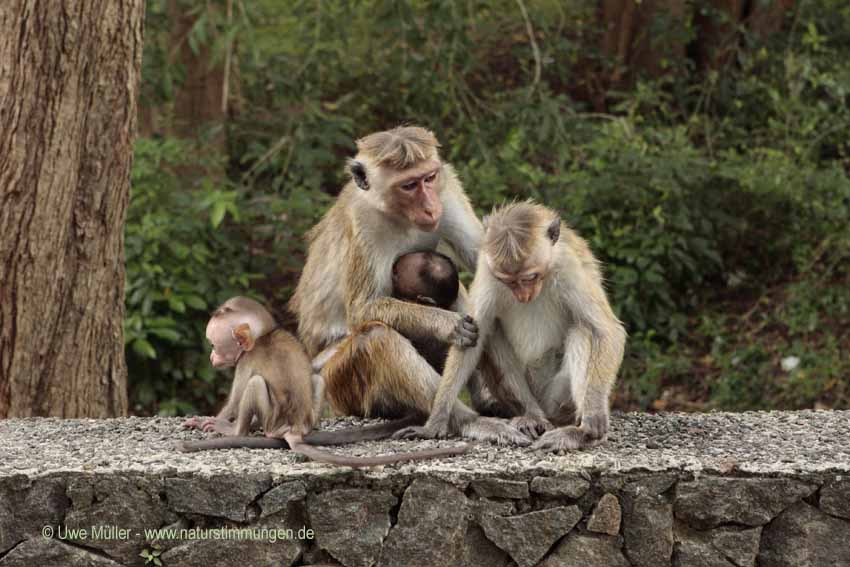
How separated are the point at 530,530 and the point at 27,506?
7.06 feet

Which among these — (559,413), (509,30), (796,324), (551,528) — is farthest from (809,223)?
(551,528)

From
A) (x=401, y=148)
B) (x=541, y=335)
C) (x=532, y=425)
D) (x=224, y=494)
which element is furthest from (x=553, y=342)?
(x=224, y=494)

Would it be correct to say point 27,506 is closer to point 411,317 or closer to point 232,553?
point 232,553

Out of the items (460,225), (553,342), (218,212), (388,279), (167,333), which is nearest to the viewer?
(553,342)

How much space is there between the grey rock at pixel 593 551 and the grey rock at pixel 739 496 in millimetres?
339

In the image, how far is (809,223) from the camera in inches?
492

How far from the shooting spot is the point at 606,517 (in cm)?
564

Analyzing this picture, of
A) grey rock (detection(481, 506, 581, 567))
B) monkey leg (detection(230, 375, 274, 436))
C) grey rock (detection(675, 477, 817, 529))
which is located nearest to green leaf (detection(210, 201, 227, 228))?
monkey leg (detection(230, 375, 274, 436))

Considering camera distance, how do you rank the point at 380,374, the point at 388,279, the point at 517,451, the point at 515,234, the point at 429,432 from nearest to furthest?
1. the point at 515,234
2. the point at 517,451
3. the point at 429,432
4. the point at 380,374
5. the point at 388,279

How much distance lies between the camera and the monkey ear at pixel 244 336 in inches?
242

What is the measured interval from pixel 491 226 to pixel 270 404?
1.33 meters

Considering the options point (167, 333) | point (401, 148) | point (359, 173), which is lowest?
point (167, 333)

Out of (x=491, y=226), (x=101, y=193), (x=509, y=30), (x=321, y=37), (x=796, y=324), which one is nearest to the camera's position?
(x=491, y=226)

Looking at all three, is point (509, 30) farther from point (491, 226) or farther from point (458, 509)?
point (458, 509)
